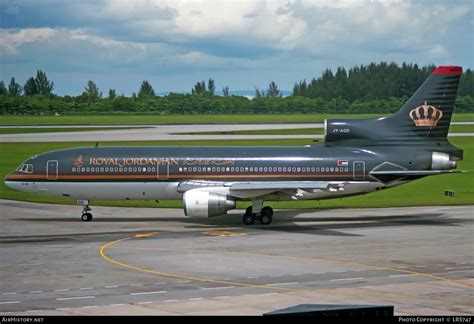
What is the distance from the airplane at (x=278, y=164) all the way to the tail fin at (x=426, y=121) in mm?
57

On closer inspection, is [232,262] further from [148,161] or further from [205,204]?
[148,161]

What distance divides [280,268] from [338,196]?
654 inches

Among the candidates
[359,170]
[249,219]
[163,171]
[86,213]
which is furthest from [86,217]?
[359,170]

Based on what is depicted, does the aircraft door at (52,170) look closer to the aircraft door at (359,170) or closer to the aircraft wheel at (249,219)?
the aircraft wheel at (249,219)

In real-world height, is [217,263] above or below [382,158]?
below

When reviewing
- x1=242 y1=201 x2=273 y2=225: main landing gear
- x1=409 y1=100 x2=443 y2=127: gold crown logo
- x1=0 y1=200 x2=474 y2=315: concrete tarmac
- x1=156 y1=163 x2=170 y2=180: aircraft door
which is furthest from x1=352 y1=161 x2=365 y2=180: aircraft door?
x1=156 y1=163 x2=170 y2=180: aircraft door

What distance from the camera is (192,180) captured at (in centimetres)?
5103

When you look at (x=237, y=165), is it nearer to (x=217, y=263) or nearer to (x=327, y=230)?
(x=327, y=230)

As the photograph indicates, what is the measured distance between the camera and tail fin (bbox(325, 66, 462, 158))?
51.7m

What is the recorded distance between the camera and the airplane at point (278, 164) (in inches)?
2008

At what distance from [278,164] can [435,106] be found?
9.59 meters

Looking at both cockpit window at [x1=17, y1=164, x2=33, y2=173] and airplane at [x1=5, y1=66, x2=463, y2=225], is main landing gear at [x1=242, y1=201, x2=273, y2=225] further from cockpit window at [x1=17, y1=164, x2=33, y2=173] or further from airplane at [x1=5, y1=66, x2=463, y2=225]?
cockpit window at [x1=17, y1=164, x2=33, y2=173]

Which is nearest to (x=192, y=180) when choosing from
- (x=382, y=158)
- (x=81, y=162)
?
(x=81, y=162)

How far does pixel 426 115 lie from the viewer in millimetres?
51719
